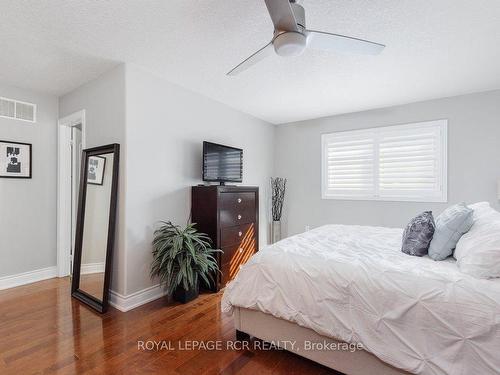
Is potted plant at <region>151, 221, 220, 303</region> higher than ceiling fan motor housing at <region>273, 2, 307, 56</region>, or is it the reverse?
ceiling fan motor housing at <region>273, 2, 307, 56</region>

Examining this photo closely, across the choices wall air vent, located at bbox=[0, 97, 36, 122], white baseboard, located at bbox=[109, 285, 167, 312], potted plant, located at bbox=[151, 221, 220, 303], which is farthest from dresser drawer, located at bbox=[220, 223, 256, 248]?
wall air vent, located at bbox=[0, 97, 36, 122]

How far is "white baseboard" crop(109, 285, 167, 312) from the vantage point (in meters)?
2.63

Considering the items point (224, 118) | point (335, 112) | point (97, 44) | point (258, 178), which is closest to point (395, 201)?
point (335, 112)

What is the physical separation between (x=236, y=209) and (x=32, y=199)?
260 cm

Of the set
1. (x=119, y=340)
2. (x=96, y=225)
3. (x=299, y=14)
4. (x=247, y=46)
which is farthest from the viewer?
(x=96, y=225)

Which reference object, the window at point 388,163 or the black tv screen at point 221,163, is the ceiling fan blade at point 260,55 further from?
the window at point 388,163

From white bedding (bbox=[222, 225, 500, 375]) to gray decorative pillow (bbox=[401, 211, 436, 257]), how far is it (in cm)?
9

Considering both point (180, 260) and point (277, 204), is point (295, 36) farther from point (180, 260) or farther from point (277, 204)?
point (277, 204)

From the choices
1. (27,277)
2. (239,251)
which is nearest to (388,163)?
(239,251)

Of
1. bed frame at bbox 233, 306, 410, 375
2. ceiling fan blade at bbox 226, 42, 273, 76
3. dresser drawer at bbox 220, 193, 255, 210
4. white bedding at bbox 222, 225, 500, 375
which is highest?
ceiling fan blade at bbox 226, 42, 273, 76

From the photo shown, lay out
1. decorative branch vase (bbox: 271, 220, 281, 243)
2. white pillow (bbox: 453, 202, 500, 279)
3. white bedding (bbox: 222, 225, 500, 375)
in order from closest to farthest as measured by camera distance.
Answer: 1. white bedding (bbox: 222, 225, 500, 375)
2. white pillow (bbox: 453, 202, 500, 279)
3. decorative branch vase (bbox: 271, 220, 281, 243)

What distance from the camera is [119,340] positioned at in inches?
82.0

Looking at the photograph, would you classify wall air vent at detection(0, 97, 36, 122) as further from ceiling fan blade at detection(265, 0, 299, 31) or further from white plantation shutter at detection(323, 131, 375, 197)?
white plantation shutter at detection(323, 131, 375, 197)

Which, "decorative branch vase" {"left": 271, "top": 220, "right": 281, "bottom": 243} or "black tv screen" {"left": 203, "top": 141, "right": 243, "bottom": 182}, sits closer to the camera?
"black tv screen" {"left": 203, "top": 141, "right": 243, "bottom": 182}
